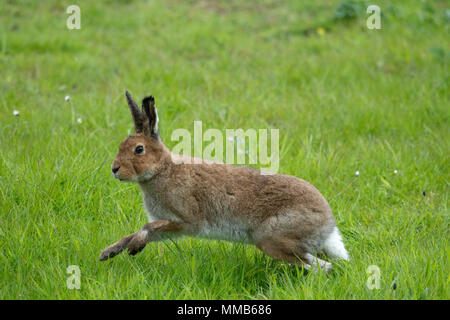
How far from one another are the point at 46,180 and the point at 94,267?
121 centimetres

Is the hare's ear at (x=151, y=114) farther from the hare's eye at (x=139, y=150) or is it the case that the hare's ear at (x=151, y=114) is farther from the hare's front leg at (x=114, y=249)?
the hare's front leg at (x=114, y=249)

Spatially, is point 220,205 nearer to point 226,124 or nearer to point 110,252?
point 110,252

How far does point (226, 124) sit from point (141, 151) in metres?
2.46

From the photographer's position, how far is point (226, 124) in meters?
6.59

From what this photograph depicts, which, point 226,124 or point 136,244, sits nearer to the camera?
point 136,244

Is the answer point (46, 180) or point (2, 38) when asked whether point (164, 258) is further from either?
point (2, 38)

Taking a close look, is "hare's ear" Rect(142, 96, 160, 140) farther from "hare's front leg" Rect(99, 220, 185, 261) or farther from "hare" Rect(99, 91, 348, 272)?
"hare's front leg" Rect(99, 220, 185, 261)

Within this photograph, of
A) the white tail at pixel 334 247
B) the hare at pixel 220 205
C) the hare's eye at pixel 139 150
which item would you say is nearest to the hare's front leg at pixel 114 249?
the hare at pixel 220 205

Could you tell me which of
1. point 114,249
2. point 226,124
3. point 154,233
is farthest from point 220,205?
point 226,124

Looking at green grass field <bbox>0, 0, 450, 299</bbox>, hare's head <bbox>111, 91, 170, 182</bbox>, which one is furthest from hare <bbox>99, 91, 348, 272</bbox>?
green grass field <bbox>0, 0, 450, 299</bbox>

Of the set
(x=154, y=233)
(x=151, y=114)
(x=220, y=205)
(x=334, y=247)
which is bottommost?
(x=334, y=247)

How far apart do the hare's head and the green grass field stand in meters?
0.65

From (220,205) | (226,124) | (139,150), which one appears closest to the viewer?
(139,150)

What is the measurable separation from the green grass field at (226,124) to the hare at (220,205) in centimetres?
19
